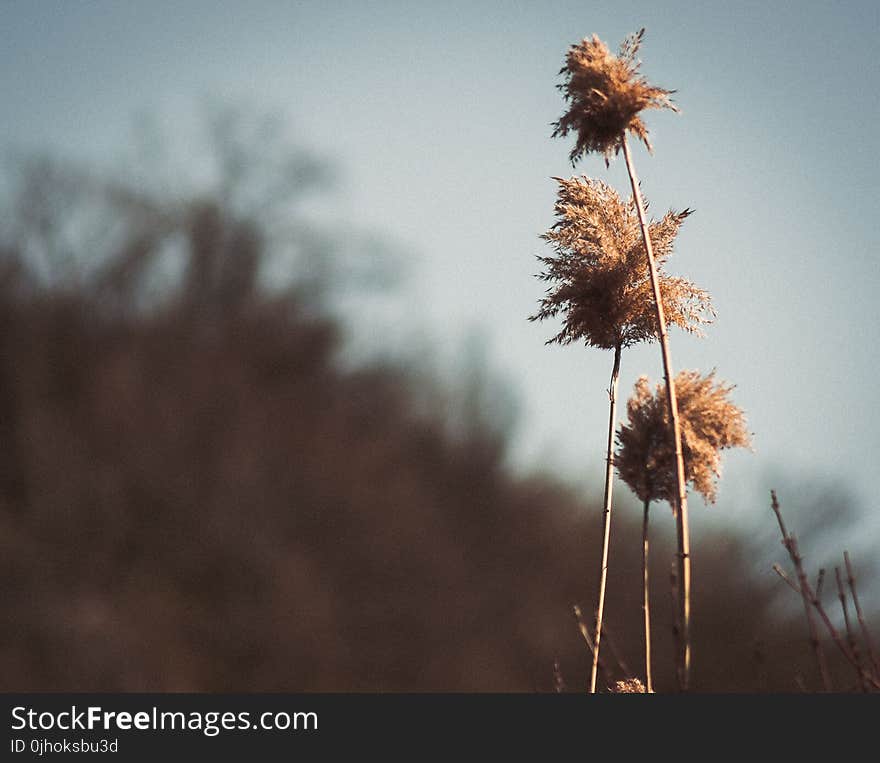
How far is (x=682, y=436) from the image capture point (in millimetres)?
1722

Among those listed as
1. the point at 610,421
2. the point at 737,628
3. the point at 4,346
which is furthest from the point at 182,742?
A: the point at 4,346

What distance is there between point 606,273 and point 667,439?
46cm

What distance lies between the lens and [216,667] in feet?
21.2

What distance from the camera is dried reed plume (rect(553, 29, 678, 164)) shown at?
1.53 meters

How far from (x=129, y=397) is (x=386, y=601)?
3261mm

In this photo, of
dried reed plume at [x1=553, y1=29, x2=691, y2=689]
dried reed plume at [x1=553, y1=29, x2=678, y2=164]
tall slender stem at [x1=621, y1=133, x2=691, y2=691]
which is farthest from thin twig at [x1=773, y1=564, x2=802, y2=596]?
dried reed plume at [x1=553, y1=29, x2=678, y2=164]

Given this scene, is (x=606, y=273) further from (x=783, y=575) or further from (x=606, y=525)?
(x=783, y=575)

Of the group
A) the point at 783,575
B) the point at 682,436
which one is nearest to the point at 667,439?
the point at 682,436

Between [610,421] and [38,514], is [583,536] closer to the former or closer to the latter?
[38,514]

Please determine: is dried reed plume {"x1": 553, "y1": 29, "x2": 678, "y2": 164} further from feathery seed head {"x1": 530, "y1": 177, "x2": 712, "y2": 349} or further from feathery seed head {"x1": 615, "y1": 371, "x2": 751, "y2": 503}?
feathery seed head {"x1": 615, "y1": 371, "x2": 751, "y2": 503}

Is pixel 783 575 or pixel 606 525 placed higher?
pixel 606 525

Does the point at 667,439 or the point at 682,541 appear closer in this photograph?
the point at 682,541

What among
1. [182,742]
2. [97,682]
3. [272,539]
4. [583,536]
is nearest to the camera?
[182,742]

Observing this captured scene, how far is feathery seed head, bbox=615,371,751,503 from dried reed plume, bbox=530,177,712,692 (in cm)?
13
